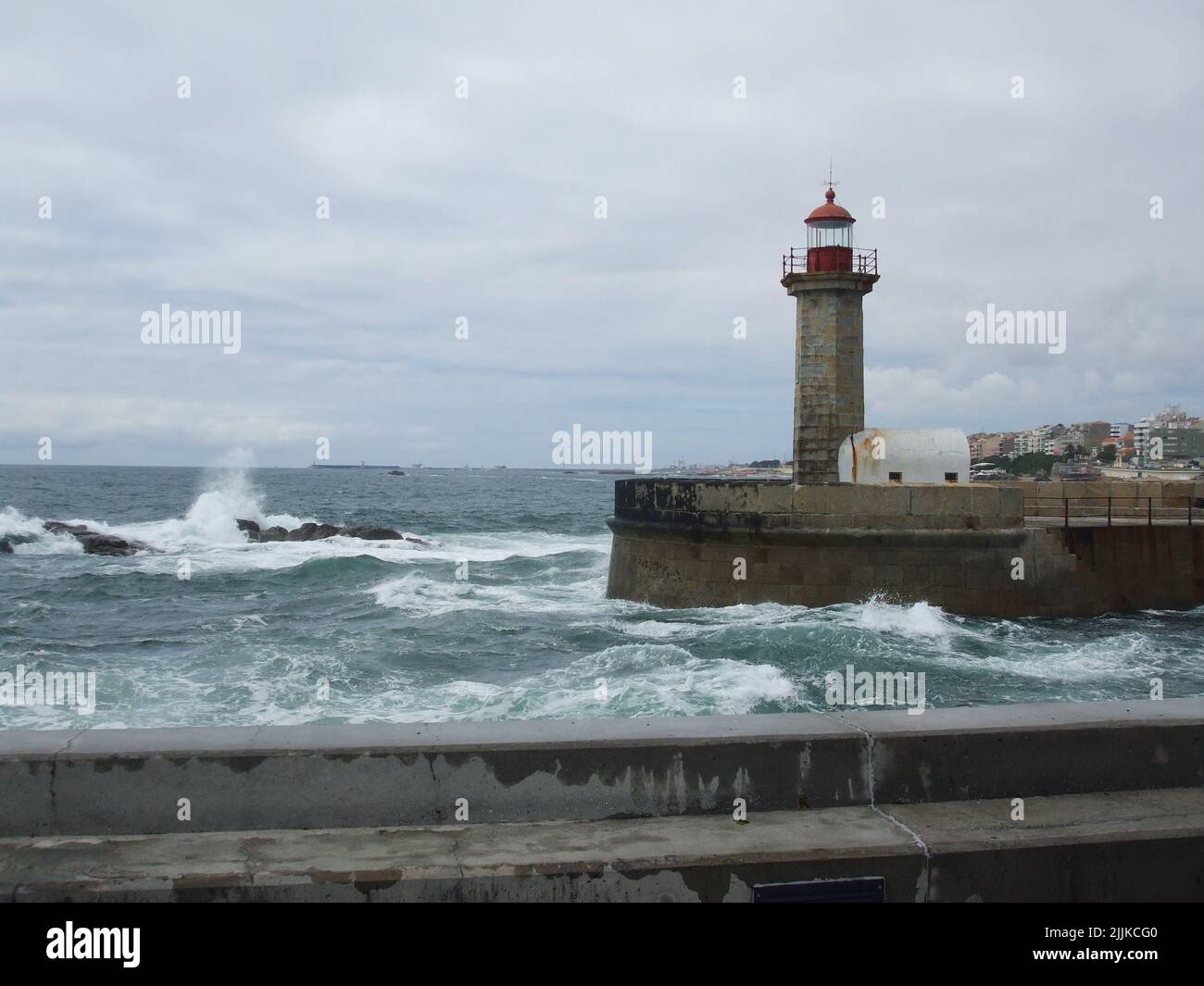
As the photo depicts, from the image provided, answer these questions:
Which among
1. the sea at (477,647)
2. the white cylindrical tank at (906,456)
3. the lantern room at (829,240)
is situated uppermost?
the lantern room at (829,240)

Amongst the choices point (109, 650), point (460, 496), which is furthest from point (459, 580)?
point (460, 496)

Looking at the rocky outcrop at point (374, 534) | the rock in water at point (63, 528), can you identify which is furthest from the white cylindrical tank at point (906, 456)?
the rock in water at point (63, 528)

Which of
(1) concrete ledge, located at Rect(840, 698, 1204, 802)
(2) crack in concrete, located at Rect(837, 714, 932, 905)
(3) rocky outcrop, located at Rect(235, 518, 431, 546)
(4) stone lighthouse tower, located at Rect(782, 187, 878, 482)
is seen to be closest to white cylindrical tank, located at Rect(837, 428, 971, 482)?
(4) stone lighthouse tower, located at Rect(782, 187, 878, 482)

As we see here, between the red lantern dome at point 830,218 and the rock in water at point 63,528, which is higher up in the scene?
the red lantern dome at point 830,218

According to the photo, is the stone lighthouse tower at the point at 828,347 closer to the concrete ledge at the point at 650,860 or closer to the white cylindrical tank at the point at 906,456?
the white cylindrical tank at the point at 906,456

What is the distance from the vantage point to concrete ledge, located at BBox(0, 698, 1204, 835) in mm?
3301

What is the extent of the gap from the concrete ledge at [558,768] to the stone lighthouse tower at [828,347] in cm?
1707

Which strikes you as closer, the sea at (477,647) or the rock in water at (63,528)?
the sea at (477,647)

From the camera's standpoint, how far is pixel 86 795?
10.8 feet

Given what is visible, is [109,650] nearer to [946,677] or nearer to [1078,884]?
[946,677]

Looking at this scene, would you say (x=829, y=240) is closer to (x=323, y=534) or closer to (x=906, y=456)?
(x=906, y=456)

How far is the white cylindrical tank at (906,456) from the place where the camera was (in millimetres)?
19844

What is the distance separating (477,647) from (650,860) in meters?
12.0
